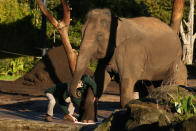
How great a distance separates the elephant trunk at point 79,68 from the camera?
1066cm

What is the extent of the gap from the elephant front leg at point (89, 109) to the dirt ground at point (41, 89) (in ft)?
9.50

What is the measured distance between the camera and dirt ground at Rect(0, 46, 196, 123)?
16547mm

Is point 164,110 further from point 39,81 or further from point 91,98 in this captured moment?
point 39,81

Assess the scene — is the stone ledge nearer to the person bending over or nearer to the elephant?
the elephant

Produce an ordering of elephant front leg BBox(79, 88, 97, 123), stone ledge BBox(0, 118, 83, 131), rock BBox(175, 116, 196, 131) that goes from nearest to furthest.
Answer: rock BBox(175, 116, 196, 131), stone ledge BBox(0, 118, 83, 131), elephant front leg BBox(79, 88, 97, 123)

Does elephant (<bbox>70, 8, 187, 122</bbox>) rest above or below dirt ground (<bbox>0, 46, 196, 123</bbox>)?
above

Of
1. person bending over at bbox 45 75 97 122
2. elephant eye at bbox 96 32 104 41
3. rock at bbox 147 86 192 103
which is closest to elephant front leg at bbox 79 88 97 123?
person bending over at bbox 45 75 97 122

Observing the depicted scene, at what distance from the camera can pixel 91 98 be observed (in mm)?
11688

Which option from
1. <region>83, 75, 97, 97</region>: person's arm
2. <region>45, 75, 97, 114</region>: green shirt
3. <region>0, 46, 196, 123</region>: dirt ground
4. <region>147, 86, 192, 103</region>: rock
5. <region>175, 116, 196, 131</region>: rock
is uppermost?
<region>147, 86, 192, 103</region>: rock

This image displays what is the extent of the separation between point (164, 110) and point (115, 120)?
91 cm

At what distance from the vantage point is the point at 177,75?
12203mm

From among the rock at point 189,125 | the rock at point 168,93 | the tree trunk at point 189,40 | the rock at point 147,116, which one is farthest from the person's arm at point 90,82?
the tree trunk at point 189,40

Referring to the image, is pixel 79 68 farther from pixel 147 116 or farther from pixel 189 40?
pixel 189 40

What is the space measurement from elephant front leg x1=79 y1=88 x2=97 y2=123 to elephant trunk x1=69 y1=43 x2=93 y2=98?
74 cm
